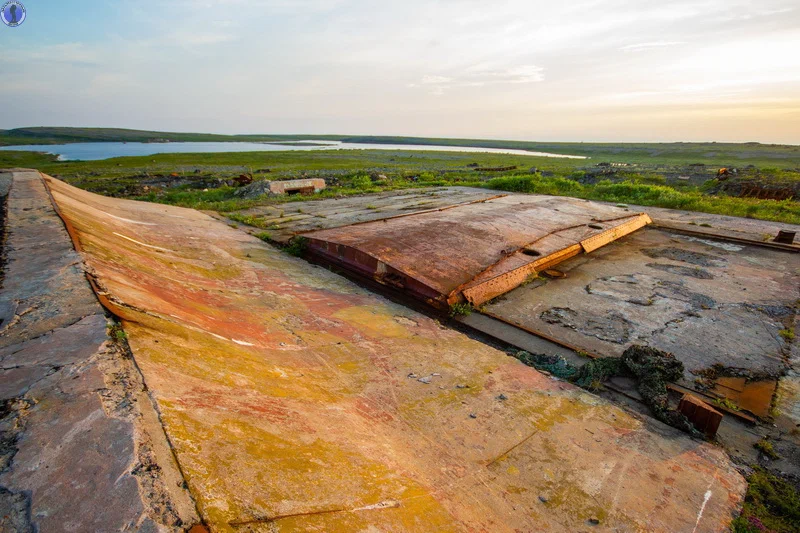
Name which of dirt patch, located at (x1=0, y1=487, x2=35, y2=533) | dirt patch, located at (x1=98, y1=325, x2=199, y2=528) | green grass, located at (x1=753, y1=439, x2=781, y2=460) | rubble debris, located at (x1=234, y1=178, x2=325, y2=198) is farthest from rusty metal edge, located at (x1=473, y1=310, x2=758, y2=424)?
rubble debris, located at (x1=234, y1=178, x2=325, y2=198)

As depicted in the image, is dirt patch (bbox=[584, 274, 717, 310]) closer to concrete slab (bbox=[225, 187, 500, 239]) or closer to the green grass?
the green grass

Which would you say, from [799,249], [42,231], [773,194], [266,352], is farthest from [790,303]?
[773,194]

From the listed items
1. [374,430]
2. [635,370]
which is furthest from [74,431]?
[635,370]

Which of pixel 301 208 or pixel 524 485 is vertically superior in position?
pixel 301 208

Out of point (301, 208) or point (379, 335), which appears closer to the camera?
point (379, 335)

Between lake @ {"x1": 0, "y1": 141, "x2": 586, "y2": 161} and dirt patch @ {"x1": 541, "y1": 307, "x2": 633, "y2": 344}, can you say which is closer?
dirt patch @ {"x1": 541, "y1": 307, "x2": 633, "y2": 344}

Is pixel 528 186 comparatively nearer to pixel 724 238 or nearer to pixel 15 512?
pixel 724 238

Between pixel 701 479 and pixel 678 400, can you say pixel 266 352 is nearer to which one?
pixel 701 479
